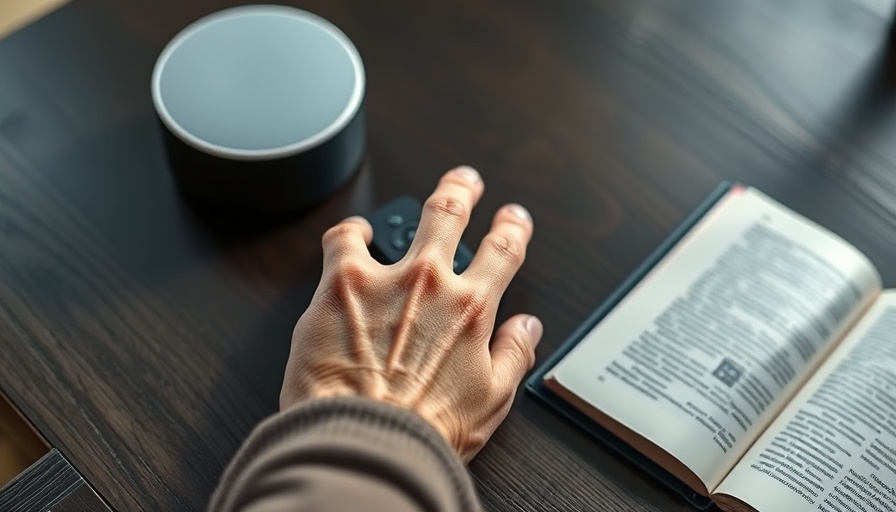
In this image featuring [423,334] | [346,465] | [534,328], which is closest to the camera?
[346,465]

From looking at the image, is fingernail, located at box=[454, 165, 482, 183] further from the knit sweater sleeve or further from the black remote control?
the knit sweater sleeve

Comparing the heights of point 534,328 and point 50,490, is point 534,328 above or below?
above

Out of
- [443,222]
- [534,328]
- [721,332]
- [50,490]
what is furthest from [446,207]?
→ [50,490]

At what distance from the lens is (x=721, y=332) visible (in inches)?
29.5

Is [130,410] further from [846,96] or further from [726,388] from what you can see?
[846,96]

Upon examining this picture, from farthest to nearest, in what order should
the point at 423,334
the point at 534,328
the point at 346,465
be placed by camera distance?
the point at 534,328, the point at 423,334, the point at 346,465

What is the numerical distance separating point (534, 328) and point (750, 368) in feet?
0.52

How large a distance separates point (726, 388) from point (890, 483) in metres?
0.12

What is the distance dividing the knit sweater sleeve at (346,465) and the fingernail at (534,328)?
0.21m

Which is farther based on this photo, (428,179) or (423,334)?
(428,179)

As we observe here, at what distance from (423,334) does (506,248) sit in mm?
113

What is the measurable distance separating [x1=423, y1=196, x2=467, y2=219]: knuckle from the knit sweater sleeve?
0.20 metres

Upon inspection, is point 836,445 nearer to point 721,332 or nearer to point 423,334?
point 721,332

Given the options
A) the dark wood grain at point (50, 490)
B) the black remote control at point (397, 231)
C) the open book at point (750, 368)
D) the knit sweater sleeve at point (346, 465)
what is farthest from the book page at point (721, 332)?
the dark wood grain at point (50, 490)
